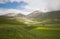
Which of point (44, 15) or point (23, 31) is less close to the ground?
point (44, 15)

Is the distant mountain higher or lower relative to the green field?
higher

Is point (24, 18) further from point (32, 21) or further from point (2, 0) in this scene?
point (2, 0)

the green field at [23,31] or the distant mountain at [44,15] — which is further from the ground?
the distant mountain at [44,15]
